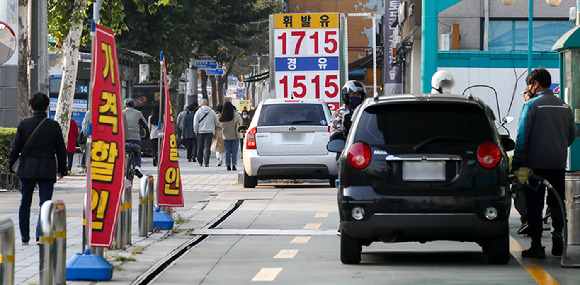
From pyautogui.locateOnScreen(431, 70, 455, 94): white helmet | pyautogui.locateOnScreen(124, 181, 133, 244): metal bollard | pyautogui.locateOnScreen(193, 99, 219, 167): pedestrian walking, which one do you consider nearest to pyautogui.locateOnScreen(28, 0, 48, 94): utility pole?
pyautogui.locateOnScreen(193, 99, 219, 167): pedestrian walking

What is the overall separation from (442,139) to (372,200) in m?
0.77

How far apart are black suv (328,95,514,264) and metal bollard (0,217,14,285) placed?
3518 millimetres

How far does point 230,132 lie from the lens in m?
27.5

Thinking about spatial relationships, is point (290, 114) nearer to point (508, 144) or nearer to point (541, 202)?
point (508, 144)

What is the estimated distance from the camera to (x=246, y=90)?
122 meters

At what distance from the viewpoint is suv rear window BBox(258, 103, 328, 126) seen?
818 inches

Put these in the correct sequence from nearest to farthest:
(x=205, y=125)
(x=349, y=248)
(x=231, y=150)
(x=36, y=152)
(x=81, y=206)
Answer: (x=349, y=248), (x=36, y=152), (x=81, y=206), (x=231, y=150), (x=205, y=125)

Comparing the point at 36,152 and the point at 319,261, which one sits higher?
the point at 36,152

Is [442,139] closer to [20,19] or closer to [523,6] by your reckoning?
[20,19]

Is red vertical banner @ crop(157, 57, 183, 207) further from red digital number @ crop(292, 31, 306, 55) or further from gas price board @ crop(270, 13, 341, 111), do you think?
red digital number @ crop(292, 31, 306, 55)

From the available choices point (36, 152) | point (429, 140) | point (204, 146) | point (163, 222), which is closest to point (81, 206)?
point (163, 222)

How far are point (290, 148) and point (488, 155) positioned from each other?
→ 11.0 metres

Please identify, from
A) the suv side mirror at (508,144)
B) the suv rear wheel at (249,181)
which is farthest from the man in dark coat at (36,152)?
the suv rear wheel at (249,181)

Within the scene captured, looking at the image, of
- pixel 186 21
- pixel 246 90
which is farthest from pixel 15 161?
pixel 246 90
